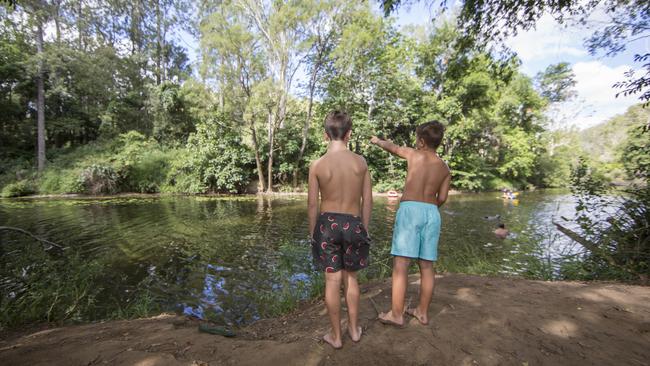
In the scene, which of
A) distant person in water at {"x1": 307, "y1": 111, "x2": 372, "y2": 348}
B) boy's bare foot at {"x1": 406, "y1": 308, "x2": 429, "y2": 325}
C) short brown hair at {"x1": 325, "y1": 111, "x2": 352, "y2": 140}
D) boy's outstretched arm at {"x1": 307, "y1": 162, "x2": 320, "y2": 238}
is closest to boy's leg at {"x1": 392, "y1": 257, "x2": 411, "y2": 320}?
boy's bare foot at {"x1": 406, "y1": 308, "x2": 429, "y2": 325}

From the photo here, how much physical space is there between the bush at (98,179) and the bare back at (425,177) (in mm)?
21249

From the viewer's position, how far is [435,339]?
2484mm

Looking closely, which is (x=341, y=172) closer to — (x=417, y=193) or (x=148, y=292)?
(x=417, y=193)

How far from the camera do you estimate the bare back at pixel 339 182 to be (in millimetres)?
2469

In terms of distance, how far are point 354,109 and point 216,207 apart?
13.4 meters

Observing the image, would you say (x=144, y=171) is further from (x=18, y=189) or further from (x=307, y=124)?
(x=307, y=124)

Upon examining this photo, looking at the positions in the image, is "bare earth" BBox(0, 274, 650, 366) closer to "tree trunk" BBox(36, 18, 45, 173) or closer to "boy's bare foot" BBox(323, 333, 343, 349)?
"boy's bare foot" BBox(323, 333, 343, 349)

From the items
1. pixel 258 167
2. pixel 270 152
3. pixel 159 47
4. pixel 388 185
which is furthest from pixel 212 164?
pixel 159 47

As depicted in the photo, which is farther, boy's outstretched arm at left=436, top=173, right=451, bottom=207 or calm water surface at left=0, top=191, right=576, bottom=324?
calm water surface at left=0, top=191, right=576, bottom=324

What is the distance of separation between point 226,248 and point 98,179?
51.7ft

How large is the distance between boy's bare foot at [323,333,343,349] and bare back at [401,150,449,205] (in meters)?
1.39

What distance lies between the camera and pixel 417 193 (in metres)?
2.75

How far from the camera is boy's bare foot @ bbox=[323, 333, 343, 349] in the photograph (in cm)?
242

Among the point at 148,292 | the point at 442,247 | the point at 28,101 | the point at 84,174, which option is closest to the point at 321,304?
the point at 148,292
